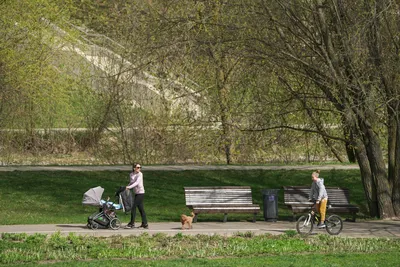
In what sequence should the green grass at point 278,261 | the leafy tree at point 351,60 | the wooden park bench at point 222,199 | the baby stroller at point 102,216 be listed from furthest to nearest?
1. the leafy tree at point 351,60
2. the wooden park bench at point 222,199
3. the baby stroller at point 102,216
4. the green grass at point 278,261

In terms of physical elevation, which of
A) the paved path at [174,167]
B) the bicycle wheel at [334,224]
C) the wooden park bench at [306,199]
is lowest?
the bicycle wheel at [334,224]

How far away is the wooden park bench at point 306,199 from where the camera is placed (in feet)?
73.9

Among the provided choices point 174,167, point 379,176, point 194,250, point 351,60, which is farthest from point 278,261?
point 174,167

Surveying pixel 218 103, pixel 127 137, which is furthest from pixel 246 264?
pixel 127 137

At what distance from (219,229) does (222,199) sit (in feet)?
7.58

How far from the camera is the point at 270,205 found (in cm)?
2248

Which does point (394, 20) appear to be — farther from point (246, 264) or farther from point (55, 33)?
point (55, 33)

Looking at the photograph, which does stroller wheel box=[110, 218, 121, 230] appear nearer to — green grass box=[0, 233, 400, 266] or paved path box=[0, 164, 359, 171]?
green grass box=[0, 233, 400, 266]

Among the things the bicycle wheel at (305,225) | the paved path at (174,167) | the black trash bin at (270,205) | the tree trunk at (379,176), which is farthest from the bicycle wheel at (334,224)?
Result: the paved path at (174,167)

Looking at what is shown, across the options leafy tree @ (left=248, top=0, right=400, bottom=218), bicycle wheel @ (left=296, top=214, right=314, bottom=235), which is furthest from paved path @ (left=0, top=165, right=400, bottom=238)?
leafy tree @ (left=248, top=0, right=400, bottom=218)

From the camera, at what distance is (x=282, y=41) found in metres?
23.6

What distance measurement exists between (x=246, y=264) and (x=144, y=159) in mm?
18313

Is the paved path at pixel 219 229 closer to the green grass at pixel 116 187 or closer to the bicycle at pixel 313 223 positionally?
the bicycle at pixel 313 223

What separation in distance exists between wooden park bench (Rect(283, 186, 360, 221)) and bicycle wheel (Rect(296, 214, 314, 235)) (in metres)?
2.57
